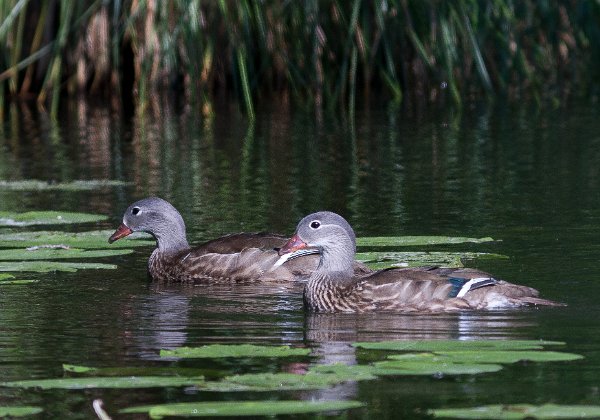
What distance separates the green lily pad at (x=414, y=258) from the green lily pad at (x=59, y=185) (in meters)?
5.67

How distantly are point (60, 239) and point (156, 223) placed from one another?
32.1 inches

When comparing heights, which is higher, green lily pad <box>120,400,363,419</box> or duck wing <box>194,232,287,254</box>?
duck wing <box>194,232,287,254</box>

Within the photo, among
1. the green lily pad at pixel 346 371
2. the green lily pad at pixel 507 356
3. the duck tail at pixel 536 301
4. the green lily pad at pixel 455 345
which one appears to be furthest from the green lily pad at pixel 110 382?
the duck tail at pixel 536 301

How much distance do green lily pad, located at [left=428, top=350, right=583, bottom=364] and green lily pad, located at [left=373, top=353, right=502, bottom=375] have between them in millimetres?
69

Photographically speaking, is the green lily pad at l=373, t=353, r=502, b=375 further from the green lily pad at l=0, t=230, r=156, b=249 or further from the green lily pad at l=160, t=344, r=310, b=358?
the green lily pad at l=0, t=230, r=156, b=249

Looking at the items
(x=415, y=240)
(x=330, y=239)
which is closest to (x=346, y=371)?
(x=330, y=239)

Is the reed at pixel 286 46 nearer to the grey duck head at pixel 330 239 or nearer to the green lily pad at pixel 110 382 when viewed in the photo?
the grey duck head at pixel 330 239

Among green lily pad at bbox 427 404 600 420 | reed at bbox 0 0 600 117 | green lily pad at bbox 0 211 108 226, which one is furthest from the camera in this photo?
reed at bbox 0 0 600 117

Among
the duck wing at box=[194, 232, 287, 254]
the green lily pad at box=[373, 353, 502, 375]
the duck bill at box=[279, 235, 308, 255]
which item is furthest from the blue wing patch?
A: the duck wing at box=[194, 232, 287, 254]

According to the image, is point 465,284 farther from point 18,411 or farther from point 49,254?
point 49,254

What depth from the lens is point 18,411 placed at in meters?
6.77

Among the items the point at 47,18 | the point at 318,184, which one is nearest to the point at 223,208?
the point at 318,184

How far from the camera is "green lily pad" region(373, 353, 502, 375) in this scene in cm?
736

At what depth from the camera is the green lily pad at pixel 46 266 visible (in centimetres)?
1130
